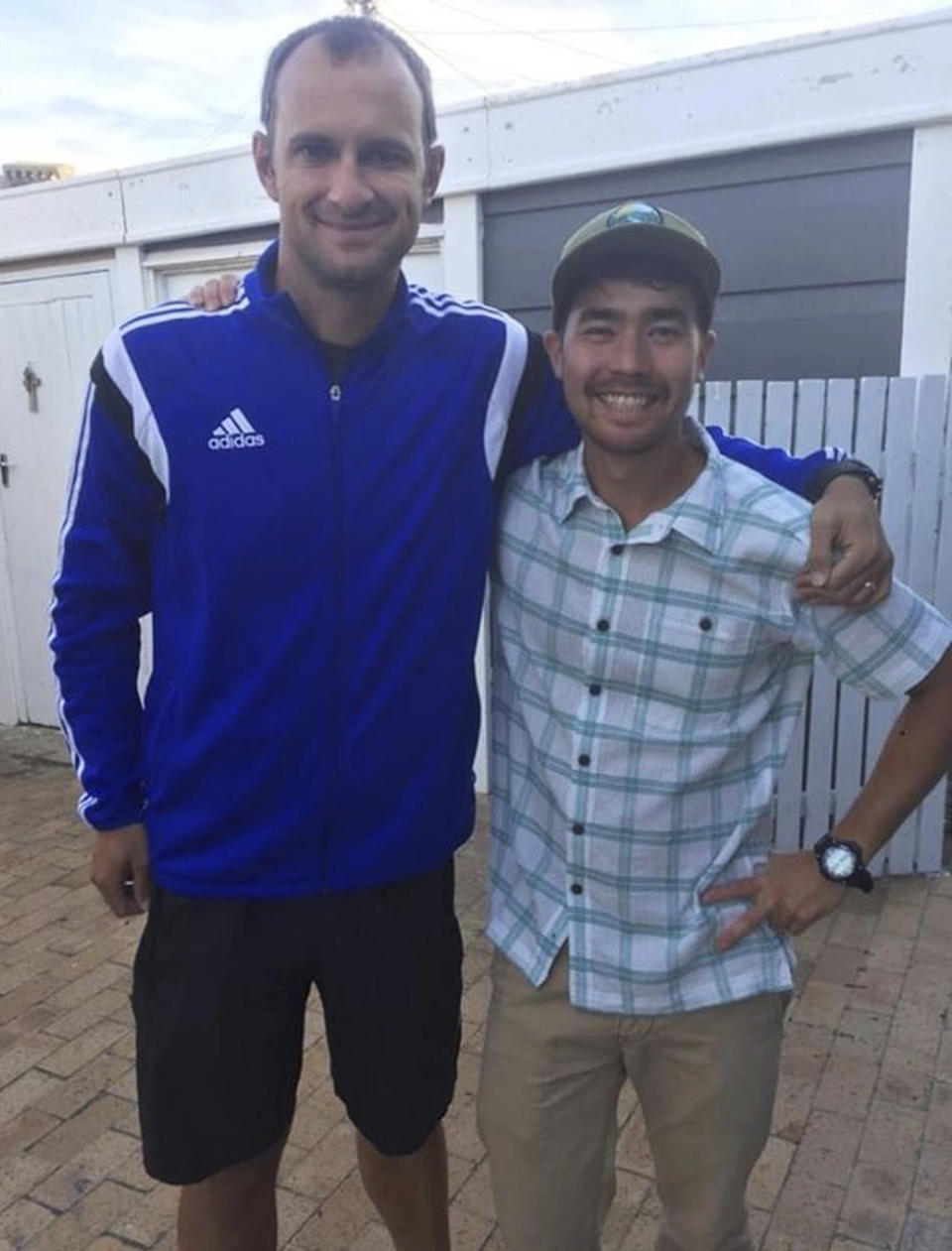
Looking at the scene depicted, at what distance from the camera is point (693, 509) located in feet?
5.54

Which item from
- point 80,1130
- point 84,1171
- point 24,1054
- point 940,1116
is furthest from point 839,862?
point 24,1054

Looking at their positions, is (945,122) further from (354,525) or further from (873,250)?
(354,525)

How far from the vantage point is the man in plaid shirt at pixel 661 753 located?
170 cm

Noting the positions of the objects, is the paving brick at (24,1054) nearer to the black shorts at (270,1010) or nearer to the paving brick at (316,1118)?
the paving brick at (316,1118)

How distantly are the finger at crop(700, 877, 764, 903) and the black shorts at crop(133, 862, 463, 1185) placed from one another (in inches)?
19.8

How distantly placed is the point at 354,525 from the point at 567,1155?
3.66 feet

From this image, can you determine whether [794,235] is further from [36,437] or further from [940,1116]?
[36,437]

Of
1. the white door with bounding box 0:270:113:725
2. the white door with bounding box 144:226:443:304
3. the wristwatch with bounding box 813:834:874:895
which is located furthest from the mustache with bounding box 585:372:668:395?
the white door with bounding box 0:270:113:725

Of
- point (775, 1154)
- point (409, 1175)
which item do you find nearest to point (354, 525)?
point (409, 1175)

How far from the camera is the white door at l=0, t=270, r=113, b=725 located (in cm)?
592

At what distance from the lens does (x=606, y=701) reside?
1735 millimetres

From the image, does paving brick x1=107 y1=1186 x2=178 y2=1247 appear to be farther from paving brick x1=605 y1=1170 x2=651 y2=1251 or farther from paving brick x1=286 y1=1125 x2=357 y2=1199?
paving brick x1=605 y1=1170 x2=651 y2=1251

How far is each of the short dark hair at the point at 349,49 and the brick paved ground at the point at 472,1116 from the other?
2355mm

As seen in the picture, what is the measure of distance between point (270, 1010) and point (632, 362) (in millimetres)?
1260
